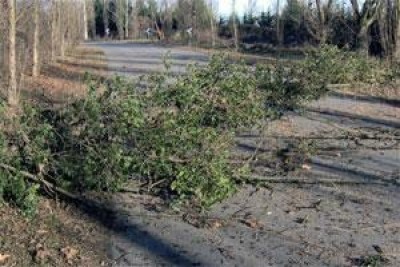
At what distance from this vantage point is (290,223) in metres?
6.40

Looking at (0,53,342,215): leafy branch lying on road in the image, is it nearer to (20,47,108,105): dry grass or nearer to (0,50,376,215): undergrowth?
(0,50,376,215): undergrowth

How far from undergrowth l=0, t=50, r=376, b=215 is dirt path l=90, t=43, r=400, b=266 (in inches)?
12.5

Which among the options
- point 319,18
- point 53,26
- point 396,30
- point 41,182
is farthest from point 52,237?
point 319,18

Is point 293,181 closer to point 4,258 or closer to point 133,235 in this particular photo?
point 133,235

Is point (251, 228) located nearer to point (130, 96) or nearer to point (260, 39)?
point (130, 96)

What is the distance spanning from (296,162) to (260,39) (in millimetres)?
40754

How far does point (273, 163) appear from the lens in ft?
28.6

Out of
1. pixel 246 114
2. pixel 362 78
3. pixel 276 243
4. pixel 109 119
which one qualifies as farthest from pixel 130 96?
pixel 362 78

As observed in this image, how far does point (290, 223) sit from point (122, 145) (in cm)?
183

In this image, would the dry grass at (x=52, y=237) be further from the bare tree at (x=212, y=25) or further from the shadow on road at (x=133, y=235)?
the bare tree at (x=212, y=25)

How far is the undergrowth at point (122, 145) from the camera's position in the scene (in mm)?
6531

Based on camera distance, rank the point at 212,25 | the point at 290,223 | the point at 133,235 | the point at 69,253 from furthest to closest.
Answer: the point at 212,25 → the point at 290,223 → the point at 133,235 → the point at 69,253

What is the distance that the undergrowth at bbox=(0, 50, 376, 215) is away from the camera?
6.53m

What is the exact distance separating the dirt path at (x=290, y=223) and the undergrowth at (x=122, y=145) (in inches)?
12.5
